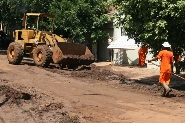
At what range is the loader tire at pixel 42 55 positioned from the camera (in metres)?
16.0

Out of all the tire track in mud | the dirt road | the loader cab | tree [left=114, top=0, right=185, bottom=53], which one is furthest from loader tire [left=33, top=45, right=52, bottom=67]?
tree [left=114, top=0, right=185, bottom=53]

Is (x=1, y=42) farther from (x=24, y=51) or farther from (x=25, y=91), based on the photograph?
(x=25, y=91)

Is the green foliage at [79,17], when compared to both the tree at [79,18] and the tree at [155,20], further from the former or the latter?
the tree at [155,20]

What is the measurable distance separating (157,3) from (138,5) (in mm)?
654

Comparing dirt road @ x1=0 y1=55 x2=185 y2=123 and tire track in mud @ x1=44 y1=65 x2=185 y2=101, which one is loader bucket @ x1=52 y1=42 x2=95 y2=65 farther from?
dirt road @ x1=0 y1=55 x2=185 y2=123

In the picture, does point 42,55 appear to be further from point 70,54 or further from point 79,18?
point 79,18

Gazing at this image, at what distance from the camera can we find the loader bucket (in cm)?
1559

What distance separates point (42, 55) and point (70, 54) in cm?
133

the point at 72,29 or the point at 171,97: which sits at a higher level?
the point at 72,29

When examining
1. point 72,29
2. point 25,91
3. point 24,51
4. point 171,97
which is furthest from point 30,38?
point 171,97

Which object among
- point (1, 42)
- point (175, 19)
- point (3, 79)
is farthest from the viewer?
point (1, 42)

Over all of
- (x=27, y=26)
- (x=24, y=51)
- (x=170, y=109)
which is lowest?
(x=170, y=109)

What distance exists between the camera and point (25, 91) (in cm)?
1018

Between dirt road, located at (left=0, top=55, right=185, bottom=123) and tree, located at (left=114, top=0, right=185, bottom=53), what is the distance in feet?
5.81
